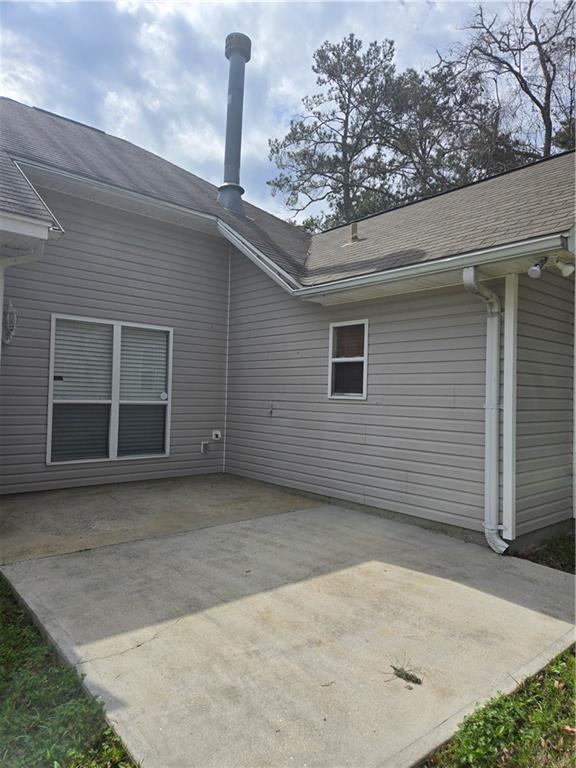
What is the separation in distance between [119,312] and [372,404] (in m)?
3.60

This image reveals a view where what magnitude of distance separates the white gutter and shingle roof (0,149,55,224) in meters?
2.86

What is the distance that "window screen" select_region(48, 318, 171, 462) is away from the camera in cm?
591

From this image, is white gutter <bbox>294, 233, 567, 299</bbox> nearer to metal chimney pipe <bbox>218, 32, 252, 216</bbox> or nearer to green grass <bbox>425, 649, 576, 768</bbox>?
green grass <bbox>425, 649, 576, 768</bbox>

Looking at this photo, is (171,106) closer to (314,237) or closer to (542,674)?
(314,237)

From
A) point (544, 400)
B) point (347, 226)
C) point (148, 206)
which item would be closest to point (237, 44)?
point (347, 226)

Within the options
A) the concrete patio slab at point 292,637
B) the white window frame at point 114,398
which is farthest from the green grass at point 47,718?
the white window frame at point 114,398

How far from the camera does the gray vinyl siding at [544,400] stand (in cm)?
437

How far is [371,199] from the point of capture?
15.7m

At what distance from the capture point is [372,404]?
5410 millimetres

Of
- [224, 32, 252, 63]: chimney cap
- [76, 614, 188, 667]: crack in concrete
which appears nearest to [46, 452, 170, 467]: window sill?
[76, 614, 188, 667]: crack in concrete

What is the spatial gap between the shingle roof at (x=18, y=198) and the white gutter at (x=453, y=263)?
2856mm

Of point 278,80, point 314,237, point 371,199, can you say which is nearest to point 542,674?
point 314,237

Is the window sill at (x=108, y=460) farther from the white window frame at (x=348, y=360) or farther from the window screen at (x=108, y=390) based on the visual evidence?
the white window frame at (x=348, y=360)

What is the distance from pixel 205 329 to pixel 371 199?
1073 centimetres
